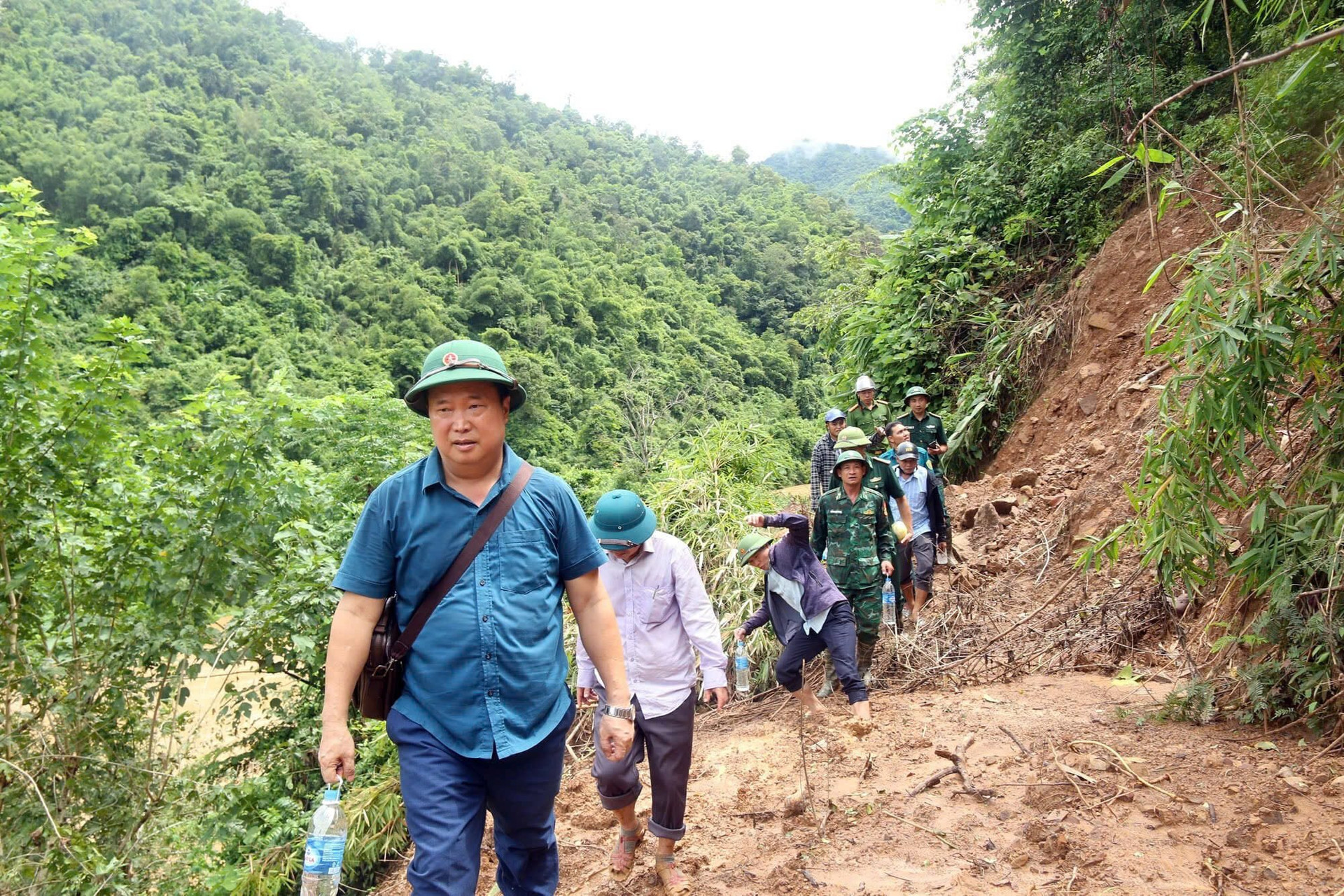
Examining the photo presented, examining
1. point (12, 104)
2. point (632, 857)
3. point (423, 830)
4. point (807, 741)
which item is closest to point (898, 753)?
point (807, 741)

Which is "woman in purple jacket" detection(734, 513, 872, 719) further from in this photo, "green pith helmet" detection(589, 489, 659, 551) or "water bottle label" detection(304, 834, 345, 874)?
"water bottle label" detection(304, 834, 345, 874)

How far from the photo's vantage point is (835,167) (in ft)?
420

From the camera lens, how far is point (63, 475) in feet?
18.8

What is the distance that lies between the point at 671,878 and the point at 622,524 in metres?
1.47

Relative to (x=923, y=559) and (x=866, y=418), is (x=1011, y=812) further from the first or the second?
(x=866, y=418)

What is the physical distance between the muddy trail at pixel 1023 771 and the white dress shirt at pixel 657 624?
0.88 meters

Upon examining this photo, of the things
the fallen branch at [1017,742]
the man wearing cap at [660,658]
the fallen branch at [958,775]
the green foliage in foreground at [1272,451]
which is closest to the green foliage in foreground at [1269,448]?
the green foliage in foreground at [1272,451]

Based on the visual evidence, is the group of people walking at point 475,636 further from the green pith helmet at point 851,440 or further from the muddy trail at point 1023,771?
the green pith helmet at point 851,440

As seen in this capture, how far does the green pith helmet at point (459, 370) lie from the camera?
2271mm

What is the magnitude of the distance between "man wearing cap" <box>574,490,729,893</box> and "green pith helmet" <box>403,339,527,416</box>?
0.97 m

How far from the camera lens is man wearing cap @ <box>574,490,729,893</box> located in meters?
3.28

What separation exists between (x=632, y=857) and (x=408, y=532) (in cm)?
204

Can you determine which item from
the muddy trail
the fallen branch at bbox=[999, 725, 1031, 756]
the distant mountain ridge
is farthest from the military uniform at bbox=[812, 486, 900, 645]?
the distant mountain ridge

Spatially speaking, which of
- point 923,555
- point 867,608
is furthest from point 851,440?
point 923,555
